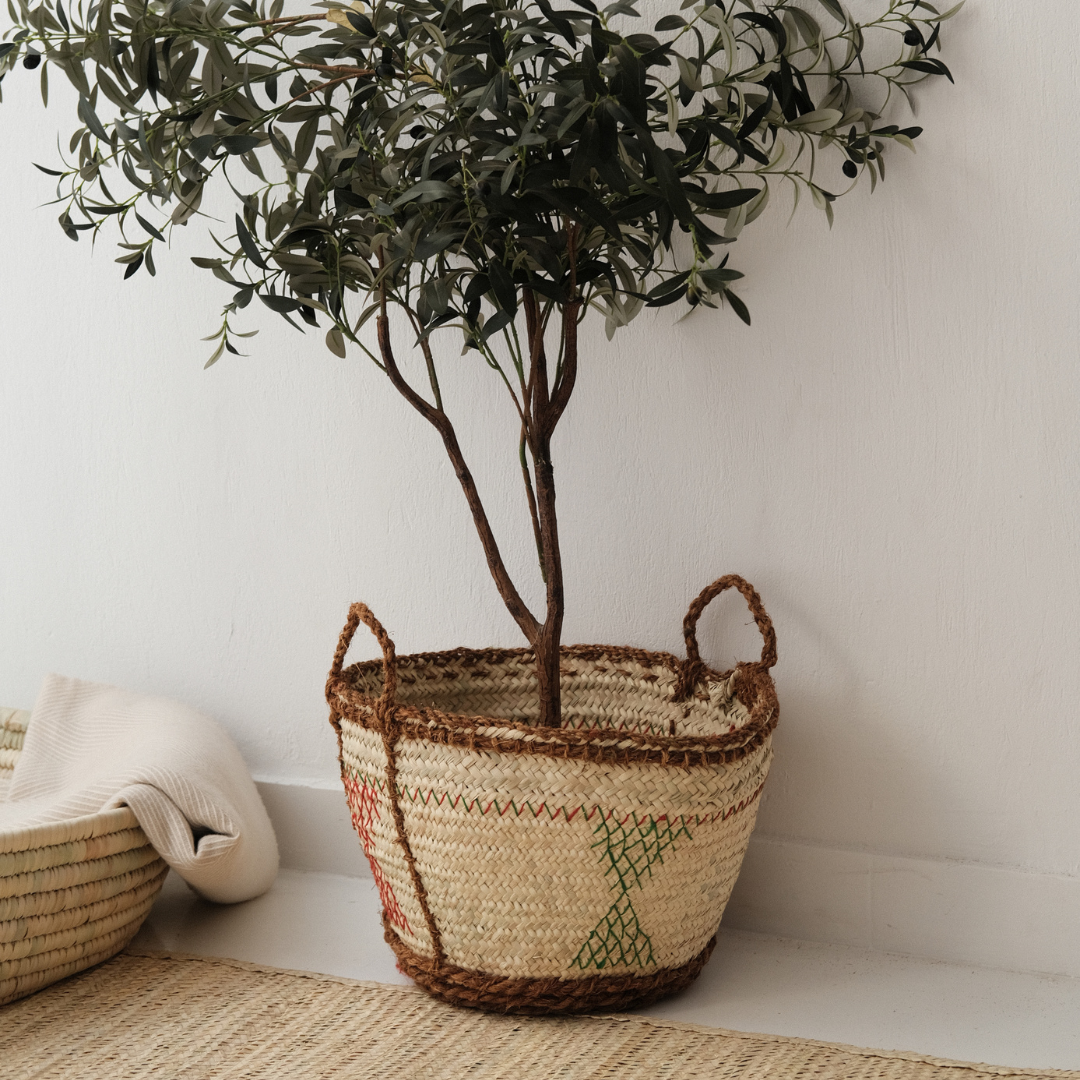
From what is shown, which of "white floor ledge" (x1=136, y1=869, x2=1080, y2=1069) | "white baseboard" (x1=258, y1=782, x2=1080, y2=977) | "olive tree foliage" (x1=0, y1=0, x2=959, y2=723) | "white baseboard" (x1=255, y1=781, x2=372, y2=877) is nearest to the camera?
"olive tree foliage" (x1=0, y1=0, x2=959, y2=723)

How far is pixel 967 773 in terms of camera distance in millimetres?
1156

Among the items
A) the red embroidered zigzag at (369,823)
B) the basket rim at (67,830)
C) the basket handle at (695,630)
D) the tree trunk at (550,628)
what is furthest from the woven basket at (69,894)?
the basket handle at (695,630)

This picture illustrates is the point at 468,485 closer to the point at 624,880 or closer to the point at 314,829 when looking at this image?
the point at 624,880

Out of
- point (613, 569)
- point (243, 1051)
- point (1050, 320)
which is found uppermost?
point (1050, 320)

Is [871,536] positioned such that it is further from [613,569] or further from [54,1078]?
[54,1078]

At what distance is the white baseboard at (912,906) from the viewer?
1.13 meters

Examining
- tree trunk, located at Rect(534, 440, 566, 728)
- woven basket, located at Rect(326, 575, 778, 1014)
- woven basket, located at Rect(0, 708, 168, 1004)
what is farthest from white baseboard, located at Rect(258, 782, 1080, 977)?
woven basket, located at Rect(0, 708, 168, 1004)

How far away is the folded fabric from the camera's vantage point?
116 centimetres

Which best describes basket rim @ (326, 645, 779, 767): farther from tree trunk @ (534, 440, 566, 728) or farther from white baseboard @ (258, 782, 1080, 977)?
white baseboard @ (258, 782, 1080, 977)

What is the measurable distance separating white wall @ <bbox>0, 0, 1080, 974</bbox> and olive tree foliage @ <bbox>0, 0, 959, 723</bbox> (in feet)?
0.29

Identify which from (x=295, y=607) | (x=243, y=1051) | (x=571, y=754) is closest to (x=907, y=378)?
(x=571, y=754)

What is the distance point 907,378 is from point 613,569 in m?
0.38

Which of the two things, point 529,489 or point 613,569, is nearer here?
point 529,489

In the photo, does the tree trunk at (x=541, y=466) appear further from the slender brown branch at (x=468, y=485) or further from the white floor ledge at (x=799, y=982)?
the white floor ledge at (x=799, y=982)
